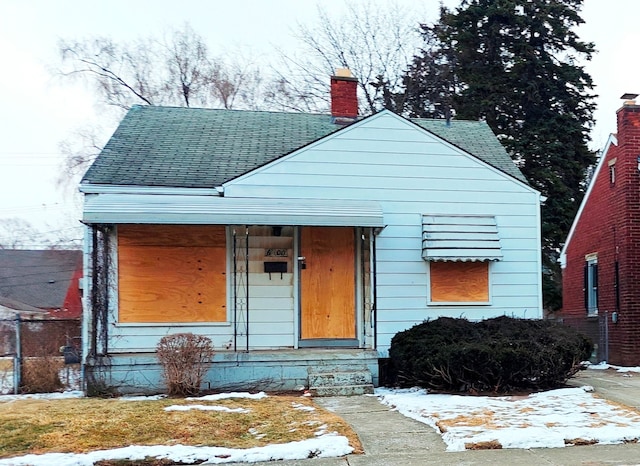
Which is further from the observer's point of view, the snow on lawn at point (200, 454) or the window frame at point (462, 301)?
the window frame at point (462, 301)

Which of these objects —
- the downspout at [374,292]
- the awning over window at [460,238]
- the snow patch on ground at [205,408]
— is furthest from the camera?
the awning over window at [460,238]

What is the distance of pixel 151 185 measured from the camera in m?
10.5

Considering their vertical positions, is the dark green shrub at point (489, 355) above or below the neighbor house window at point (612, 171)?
below

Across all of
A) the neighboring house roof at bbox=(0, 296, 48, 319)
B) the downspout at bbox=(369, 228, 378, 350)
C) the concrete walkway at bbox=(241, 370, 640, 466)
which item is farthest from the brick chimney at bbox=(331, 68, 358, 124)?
the neighboring house roof at bbox=(0, 296, 48, 319)

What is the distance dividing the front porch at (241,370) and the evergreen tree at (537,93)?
14.9 metres

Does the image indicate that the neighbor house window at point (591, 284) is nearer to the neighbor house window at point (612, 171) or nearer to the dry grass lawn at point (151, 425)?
the neighbor house window at point (612, 171)

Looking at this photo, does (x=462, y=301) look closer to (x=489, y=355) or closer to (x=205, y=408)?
(x=489, y=355)

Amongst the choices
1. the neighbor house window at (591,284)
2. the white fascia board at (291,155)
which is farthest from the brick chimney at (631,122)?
the white fascia board at (291,155)

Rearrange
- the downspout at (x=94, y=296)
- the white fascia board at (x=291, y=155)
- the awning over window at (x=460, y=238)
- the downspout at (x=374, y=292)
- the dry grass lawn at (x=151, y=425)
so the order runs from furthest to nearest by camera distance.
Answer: the awning over window at (x=460, y=238) → the white fascia board at (x=291, y=155) → the downspout at (x=374, y=292) → the downspout at (x=94, y=296) → the dry grass lawn at (x=151, y=425)

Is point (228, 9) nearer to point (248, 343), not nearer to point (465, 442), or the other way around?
point (248, 343)

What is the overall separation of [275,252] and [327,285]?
1.06 m

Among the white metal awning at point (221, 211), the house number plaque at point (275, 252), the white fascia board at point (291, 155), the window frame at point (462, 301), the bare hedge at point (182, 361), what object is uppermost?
the white fascia board at point (291, 155)

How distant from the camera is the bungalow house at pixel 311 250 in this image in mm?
9966

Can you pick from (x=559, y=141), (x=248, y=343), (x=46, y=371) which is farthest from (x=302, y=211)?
(x=559, y=141)
